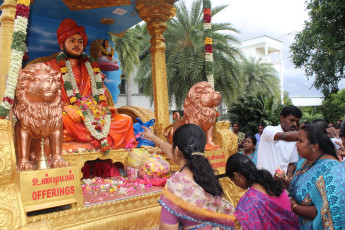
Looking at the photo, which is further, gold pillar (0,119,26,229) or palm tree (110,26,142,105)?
palm tree (110,26,142,105)

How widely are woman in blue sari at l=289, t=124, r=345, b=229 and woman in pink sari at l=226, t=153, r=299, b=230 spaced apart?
0.32ft

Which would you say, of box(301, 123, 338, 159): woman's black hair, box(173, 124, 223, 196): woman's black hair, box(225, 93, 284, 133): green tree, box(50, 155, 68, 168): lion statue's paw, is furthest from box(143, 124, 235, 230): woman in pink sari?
box(225, 93, 284, 133): green tree

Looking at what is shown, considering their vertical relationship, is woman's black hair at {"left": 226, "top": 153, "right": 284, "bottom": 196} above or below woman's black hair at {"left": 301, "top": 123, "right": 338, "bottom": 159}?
below

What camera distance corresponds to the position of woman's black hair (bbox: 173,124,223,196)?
1838 mm

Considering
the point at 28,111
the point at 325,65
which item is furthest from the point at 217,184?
the point at 325,65

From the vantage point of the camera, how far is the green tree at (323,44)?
10.4 meters

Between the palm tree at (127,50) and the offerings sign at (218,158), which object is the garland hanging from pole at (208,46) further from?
the palm tree at (127,50)

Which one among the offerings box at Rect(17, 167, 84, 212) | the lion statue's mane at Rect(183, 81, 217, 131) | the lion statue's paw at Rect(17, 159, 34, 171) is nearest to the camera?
the offerings box at Rect(17, 167, 84, 212)

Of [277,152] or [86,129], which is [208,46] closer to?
[277,152]

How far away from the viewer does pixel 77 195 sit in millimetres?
3186

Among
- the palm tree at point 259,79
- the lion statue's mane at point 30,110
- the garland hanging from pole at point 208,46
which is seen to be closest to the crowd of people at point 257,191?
the lion statue's mane at point 30,110

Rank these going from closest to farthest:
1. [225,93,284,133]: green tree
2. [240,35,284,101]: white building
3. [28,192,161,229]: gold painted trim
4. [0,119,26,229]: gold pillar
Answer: [0,119,26,229]: gold pillar, [28,192,161,229]: gold painted trim, [225,93,284,133]: green tree, [240,35,284,101]: white building

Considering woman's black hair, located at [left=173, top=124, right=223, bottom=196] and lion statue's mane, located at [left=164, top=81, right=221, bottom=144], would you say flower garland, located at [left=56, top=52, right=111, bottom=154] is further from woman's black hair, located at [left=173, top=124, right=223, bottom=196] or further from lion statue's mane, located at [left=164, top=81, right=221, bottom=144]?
woman's black hair, located at [left=173, top=124, right=223, bottom=196]

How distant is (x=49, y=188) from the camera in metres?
3.00
